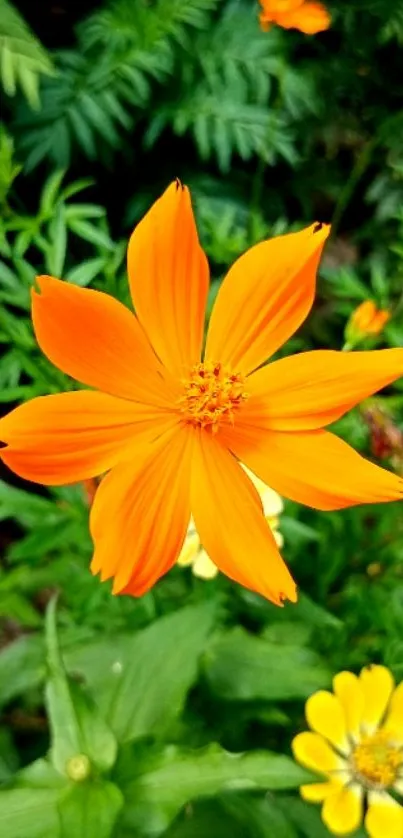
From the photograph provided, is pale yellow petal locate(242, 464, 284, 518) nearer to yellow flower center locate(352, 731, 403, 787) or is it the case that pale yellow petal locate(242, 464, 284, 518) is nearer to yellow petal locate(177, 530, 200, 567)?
yellow petal locate(177, 530, 200, 567)

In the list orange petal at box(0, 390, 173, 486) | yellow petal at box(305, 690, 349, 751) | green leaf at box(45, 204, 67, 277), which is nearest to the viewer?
orange petal at box(0, 390, 173, 486)

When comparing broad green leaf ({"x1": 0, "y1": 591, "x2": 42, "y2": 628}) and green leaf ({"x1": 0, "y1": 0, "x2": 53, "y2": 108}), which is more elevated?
green leaf ({"x1": 0, "y1": 0, "x2": 53, "y2": 108})

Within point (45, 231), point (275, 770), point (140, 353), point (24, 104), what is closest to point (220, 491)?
point (140, 353)

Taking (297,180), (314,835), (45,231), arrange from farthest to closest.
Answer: (297,180) < (45,231) < (314,835)

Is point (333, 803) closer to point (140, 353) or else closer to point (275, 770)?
point (275, 770)

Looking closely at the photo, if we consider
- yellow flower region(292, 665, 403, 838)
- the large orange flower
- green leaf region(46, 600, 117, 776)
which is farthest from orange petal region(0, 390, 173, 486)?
yellow flower region(292, 665, 403, 838)

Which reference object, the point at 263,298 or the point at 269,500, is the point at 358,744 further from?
the point at 263,298
